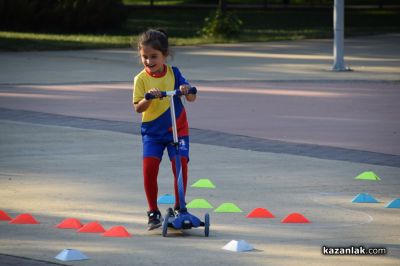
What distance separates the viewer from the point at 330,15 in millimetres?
43188

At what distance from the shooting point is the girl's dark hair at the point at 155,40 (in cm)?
792

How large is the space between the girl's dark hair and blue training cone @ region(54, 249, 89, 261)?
1685mm

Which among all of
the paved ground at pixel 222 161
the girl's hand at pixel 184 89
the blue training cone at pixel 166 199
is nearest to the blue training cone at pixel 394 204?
the paved ground at pixel 222 161

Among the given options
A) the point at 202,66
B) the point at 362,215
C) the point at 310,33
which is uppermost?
the point at 310,33

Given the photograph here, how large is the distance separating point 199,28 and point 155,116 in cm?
2795

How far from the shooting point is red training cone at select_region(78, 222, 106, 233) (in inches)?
314

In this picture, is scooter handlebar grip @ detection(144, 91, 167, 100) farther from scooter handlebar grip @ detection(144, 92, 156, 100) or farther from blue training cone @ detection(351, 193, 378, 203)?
blue training cone @ detection(351, 193, 378, 203)

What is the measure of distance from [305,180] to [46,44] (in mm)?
18985

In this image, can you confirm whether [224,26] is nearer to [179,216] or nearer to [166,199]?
[166,199]

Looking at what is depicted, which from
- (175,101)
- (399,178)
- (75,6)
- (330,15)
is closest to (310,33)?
(75,6)

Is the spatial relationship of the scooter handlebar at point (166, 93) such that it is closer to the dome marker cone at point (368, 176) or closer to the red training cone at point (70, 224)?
the red training cone at point (70, 224)

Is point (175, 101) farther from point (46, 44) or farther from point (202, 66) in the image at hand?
point (46, 44)

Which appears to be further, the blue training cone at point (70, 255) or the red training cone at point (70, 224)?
the red training cone at point (70, 224)

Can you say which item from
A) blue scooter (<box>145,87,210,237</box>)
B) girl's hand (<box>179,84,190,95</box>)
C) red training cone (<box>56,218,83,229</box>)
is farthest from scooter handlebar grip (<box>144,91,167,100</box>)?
red training cone (<box>56,218,83,229</box>)
